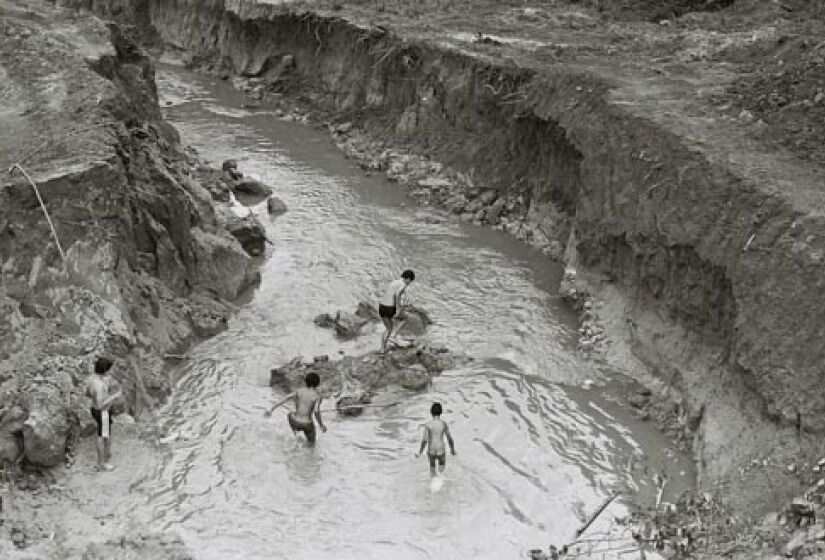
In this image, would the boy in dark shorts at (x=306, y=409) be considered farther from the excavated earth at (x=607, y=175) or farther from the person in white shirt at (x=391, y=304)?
the excavated earth at (x=607, y=175)

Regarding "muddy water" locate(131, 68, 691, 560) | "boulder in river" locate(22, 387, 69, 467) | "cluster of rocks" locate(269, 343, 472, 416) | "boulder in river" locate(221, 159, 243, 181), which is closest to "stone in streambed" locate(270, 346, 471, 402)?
"cluster of rocks" locate(269, 343, 472, 416)

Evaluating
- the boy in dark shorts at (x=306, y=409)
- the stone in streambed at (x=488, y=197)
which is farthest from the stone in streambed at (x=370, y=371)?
the stone in streambed at (x=488, y=197)

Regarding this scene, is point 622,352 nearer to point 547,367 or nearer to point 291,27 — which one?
point 547,367

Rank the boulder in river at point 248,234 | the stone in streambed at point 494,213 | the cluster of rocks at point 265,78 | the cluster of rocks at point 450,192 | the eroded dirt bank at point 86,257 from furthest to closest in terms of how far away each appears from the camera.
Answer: the cluster of rocks at point 265,78 → the stone in streambed at point 494,213 → the cluster of rocks at point 450,192 → the boulder in river at point 248,234 → the eroded dirt bank at point 86,257

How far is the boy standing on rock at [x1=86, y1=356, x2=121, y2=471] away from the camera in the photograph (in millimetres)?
12383

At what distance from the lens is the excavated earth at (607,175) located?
13117 millimetres

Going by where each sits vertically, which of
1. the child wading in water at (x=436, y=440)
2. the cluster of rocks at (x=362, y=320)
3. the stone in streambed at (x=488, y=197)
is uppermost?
the stone in streambed at (x=488, y=197)

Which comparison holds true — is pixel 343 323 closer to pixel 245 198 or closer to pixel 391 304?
pixel 391 304

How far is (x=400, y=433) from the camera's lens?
553 inches

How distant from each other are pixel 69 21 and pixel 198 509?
1766 cm

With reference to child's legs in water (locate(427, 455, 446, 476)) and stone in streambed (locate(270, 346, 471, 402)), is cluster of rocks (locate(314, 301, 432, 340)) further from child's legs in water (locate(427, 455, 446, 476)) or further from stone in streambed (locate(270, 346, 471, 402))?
child's legs in water (locate(427, 455, 446, 476))

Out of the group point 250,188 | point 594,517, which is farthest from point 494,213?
point 594,517

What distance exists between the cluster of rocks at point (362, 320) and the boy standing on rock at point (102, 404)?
495 cm

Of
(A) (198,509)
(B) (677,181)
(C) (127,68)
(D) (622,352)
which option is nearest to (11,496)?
(A) (198,509)
